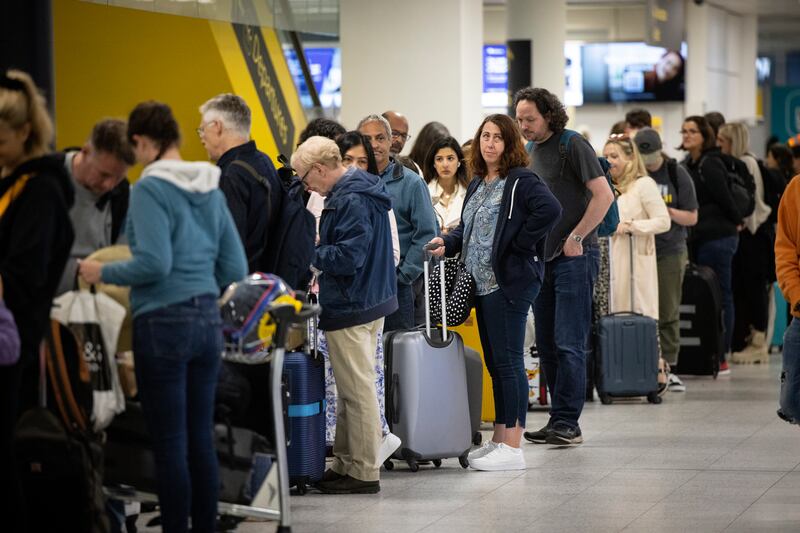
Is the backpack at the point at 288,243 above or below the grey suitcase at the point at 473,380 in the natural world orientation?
above

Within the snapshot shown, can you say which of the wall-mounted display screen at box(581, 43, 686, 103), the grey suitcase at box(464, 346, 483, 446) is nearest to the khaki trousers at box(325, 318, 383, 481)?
the grey suitcase at box(464, 346, 483, 446)

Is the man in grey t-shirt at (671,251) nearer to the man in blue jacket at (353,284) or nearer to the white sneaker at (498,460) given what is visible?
the white sneaker at (498,460)

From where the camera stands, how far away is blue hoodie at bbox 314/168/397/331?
18.9 ft

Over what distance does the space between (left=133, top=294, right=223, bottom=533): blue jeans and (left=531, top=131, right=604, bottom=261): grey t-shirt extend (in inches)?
122

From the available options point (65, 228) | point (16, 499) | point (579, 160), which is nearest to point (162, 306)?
point (65, 228)

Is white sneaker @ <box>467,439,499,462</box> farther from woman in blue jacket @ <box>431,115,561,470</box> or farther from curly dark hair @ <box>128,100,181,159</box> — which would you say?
curly dark hair @ <box>128,100,181,159</box>

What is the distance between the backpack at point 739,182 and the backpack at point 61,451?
287 inches

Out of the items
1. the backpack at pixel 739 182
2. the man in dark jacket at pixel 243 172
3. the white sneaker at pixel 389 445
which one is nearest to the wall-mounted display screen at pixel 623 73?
the backpack at pixel 739 182

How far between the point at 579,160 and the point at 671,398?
→ 295cm

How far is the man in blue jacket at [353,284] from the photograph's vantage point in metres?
5.79

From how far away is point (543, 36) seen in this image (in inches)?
579

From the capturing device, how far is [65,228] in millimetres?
4062

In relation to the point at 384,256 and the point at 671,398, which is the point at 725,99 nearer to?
the point at 671,398

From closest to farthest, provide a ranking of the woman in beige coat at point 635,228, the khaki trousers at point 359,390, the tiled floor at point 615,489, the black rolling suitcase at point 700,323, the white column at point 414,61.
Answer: the tiled floor at point 615,489, the khaki trousers at point 359,390, the woman in beige coat at point 635,228, the black rolling suitcase at point 700,323, the white column at point 414,61
